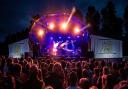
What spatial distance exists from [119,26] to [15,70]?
70212mm

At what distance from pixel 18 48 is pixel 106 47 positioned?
41.0 feet

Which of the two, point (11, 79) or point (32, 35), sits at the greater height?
point (32, 35)

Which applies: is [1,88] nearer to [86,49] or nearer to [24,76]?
[24,76]

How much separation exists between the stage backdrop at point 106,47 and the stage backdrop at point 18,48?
9503 millimetres

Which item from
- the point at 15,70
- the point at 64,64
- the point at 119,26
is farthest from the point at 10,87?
the point at 119,26

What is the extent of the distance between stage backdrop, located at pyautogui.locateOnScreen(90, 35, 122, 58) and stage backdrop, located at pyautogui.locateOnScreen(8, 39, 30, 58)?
31.2 ft

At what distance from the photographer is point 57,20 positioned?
1090 inches

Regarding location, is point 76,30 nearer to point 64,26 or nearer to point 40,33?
point 64,26

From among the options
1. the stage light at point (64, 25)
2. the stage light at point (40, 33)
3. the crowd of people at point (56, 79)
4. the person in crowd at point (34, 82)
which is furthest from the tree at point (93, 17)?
the person in crowd at point (34, 82)

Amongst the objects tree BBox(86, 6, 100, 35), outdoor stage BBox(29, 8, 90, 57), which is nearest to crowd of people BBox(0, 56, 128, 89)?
outdoor stage BBox(29, 8, 90, 57)

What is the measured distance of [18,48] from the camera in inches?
1921

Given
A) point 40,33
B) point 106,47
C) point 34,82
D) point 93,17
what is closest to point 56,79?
→ point 34,82

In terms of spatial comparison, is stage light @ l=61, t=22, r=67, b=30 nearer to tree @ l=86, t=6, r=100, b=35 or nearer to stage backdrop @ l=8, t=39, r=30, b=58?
stage backdrop @ l=8, t=39, r=30, b=58

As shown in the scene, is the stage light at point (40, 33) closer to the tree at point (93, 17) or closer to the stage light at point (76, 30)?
the stage light at point (76, 30)
